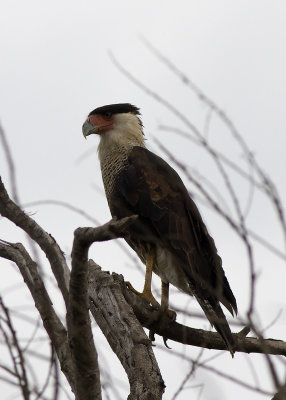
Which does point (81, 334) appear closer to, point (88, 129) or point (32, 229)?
point (32, 229)

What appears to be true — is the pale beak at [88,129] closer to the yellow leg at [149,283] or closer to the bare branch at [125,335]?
the yellow leg at [149,283]

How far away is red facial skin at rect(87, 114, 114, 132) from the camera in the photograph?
5.37 meters

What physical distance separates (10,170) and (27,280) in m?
0.89

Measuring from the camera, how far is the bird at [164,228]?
4.26 metres

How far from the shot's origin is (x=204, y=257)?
14.4 feet

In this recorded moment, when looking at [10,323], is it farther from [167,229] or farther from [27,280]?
[167,229]

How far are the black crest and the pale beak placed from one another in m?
0.14

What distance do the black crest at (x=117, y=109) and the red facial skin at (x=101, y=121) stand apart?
0.13ft

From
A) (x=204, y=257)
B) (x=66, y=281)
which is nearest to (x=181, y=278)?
(x=204, y=257)

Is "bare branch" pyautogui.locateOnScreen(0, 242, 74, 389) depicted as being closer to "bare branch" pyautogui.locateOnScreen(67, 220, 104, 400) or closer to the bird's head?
"bare branch" pyautogui.locateOnScreen(67, 220, 104, 400)

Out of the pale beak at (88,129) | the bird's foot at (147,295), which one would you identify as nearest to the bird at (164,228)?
the bird's foot at (147,295)

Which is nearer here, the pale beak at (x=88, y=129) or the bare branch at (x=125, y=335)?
the bare branch at (x=125, y=335)

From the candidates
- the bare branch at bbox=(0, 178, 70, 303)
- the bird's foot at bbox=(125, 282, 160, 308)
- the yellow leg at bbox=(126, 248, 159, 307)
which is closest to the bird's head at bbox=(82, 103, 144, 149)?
the yellow leg at bbox=(126, 248, 159, 307)

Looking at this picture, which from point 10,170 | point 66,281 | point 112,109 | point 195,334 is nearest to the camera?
point 10,170
